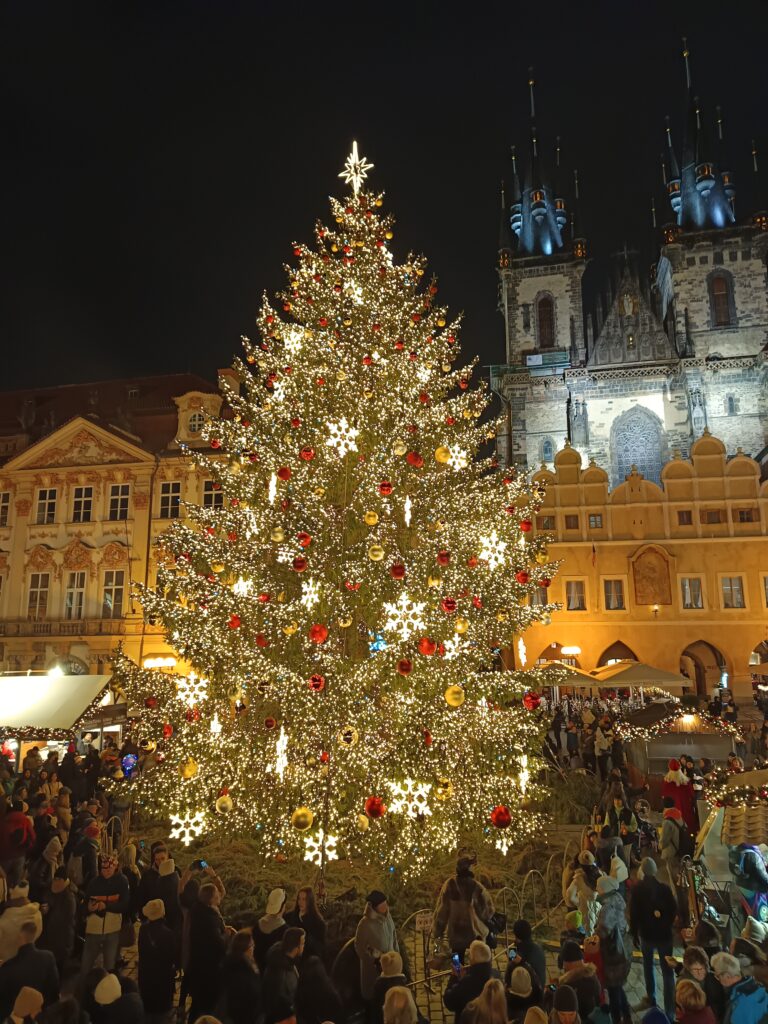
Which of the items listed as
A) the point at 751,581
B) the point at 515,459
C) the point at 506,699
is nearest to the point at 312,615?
the point at 506,699

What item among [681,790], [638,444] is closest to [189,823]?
[681,790]

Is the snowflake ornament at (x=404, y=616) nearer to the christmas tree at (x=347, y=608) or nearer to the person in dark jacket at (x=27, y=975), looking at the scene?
the christmas tree at (x=347, y=608)

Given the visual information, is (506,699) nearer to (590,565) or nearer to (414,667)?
(414,667)

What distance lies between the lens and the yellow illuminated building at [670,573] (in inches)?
1150

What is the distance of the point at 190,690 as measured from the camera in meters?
10.8

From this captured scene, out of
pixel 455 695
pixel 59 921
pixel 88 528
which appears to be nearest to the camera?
pixel 59 921

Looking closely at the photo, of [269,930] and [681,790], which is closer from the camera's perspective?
[269,930]

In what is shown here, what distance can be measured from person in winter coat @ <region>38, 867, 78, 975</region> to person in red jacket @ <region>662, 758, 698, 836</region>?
8.35 meters

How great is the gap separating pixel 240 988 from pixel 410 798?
14.2 feet

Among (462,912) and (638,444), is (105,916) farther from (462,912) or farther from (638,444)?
(638,444)

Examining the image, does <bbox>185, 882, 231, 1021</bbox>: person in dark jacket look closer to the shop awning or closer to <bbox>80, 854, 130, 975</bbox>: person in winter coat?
<bbox>80, 854, 130, 975</bbox>: person in winter coat

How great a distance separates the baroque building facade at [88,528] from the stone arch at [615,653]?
1636 cm

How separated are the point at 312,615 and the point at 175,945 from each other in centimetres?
445

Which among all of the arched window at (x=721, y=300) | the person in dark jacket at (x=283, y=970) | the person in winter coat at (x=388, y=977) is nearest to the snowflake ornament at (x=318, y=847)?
the person in dark jacket at (x=283, y=970)
